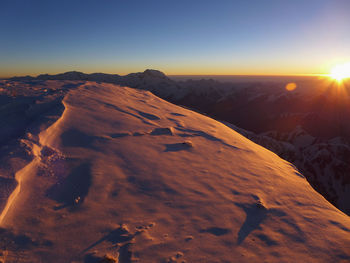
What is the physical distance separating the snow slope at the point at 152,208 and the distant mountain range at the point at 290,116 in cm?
1194

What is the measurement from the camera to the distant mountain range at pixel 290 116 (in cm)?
3130

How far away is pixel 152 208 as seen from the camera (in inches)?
115

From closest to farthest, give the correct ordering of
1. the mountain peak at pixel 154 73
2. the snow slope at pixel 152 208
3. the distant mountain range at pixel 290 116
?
1. the snow slope at pixel 152 208
2. the distant mountain range at pixel 290 116
3. the mountain peak at pixel 154 73

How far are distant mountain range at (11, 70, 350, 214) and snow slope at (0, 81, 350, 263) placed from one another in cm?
1194

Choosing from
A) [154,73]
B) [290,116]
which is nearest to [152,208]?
[290,116]

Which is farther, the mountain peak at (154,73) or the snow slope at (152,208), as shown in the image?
the mountain peak at (154,73)

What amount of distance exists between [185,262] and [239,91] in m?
159

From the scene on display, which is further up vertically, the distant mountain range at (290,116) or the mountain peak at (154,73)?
the mountain peak at (154,73)

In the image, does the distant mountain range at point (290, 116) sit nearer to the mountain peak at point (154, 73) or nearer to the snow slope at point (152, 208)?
the mountain peak at point (154, 73)

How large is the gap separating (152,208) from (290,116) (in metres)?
84.0

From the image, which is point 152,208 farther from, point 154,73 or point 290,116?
point 154,73

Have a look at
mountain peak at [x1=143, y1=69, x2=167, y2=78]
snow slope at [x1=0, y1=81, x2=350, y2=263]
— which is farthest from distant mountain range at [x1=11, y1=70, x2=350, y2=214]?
snow slope at [x1=0, y1=81, x2=350, y2=263]

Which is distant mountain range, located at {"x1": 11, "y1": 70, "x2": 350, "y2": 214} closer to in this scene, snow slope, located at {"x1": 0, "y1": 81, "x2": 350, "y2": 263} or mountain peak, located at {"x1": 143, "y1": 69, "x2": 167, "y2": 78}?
mountain peak, located at {"x1": 143, "y1": 69, "x2": 167, "y2": 78}

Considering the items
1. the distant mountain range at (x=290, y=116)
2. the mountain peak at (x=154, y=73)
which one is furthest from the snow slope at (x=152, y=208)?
the mountain peak at (x=154, y=73)
